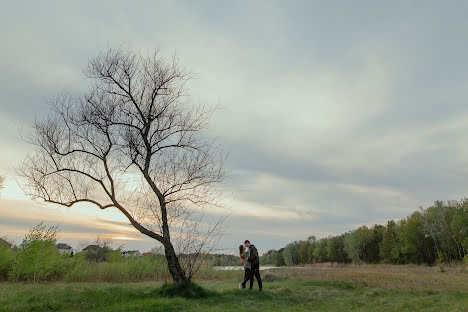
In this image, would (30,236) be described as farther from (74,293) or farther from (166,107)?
(166,107)

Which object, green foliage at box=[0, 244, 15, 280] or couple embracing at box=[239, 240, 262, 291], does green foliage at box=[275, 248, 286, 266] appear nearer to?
green foliage at box=[0, 244, 15, 280]

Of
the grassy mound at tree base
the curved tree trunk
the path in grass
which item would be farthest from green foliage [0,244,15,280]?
the grassy mound at tree base

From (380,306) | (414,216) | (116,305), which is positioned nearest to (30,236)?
(116,305)

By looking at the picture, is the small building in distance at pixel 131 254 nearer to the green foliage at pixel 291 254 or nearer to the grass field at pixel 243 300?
the grass field at pixel 243 300

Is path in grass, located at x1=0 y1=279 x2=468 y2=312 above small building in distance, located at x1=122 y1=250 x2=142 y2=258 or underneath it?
underneath

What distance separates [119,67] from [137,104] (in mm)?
1751

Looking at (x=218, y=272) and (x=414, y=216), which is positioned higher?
(x=414, y=216)

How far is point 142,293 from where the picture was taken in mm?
11055

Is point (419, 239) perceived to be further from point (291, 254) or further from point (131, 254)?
point (291, 254)

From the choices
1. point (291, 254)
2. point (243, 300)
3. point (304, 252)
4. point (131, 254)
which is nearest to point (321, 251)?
point (304, 252)

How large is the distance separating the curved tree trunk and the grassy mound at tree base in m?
0.28

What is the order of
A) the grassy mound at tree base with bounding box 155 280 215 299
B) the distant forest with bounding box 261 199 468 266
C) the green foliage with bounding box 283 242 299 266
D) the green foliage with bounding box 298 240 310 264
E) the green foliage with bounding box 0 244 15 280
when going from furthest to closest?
1. the green foliage with bounding box 283 242 299 266
2. the green foliage with bounding box 298 240 310 264
3. the distant forest with bounding box 261 199 468 266
4. the green foliage with bounding box 0 244 15 280
5. the grassy mound at tree base with bounding box 155 280 215 299

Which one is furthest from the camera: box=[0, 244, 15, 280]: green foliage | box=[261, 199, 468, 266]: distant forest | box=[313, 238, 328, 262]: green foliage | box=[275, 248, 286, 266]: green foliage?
box=[275, 248, 286, 266]: green foliage

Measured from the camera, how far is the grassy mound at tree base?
11.1 meters
